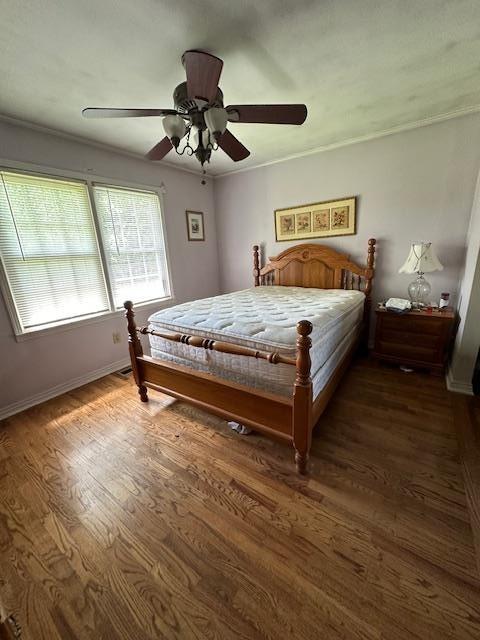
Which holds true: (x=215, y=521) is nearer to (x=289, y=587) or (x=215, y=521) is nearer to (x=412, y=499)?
(x=289, y=587)

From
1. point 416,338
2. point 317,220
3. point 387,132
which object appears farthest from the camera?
point 317,220

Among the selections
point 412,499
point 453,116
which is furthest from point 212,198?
point 412,499

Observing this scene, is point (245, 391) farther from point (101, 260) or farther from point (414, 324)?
point (101, 260)

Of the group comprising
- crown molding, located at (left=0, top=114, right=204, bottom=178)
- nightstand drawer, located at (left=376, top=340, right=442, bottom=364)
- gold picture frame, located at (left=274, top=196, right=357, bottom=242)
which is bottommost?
nightstand drawer, located at (left=376, top=340, right=442, bottom=364)

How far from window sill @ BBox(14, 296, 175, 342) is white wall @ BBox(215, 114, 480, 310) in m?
1.84

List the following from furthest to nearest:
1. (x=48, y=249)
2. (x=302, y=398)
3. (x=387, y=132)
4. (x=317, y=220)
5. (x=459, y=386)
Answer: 1. (x=317, y=220)
2. (x=387, y=132)
3. (x=48, y=249)
4. (x=459, y=386)
5. (x=302, y=398)

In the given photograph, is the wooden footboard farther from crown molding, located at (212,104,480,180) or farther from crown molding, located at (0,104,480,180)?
A: crown molding, located at (212,104,480,180)

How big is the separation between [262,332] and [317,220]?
2.31 metres

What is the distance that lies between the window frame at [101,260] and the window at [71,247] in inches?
0.5

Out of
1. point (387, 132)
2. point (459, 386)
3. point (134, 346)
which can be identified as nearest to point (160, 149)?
point (134, 346)

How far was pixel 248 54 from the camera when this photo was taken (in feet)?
5.20

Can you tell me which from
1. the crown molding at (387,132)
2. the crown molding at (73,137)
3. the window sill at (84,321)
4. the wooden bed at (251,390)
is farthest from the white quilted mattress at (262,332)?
the crown molding at (73,137)

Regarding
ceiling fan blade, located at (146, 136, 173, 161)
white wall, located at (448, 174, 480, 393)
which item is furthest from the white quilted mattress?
ceiling fan blade, located at (146, 136, 173, 161)

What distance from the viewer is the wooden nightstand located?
2.45 meters
